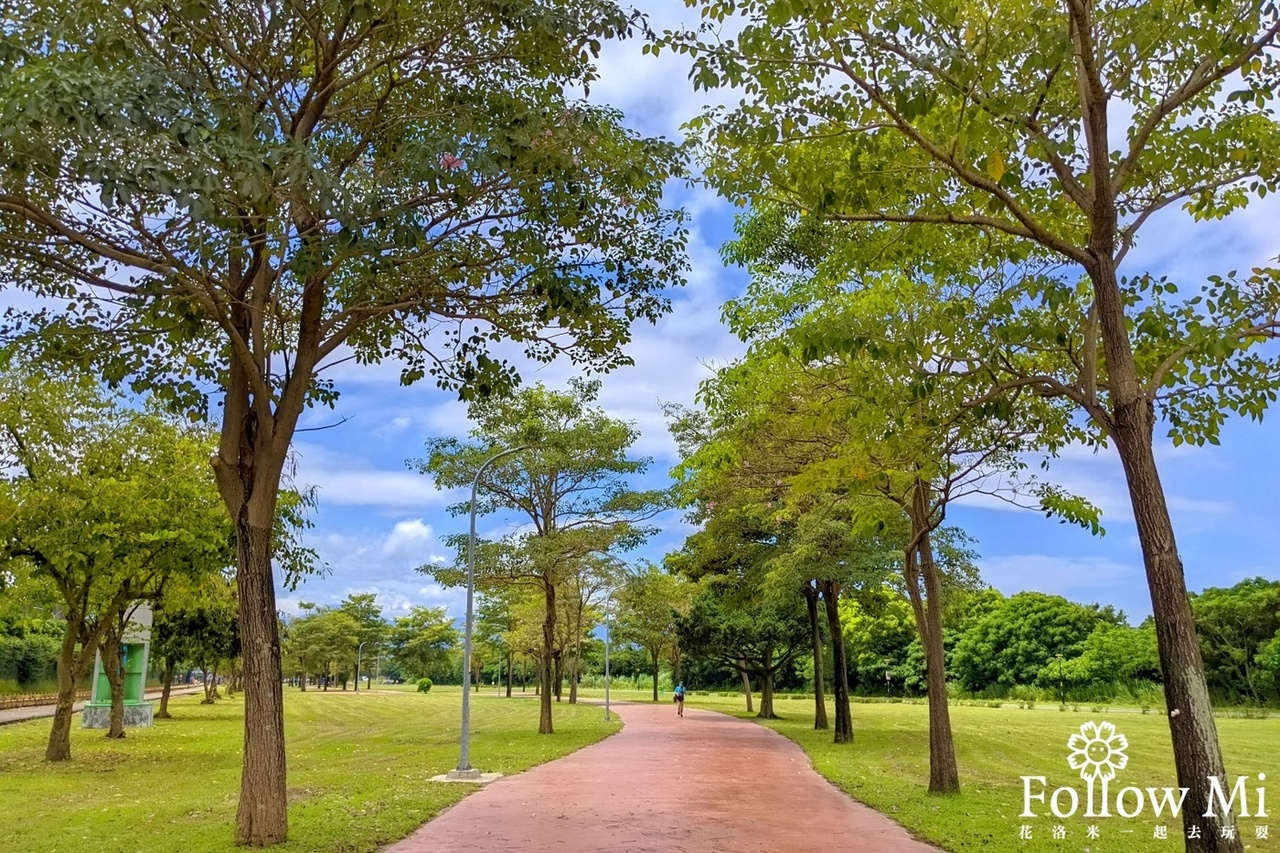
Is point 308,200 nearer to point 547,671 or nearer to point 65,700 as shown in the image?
point 65,700

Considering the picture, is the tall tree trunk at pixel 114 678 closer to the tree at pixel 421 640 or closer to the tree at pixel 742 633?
the tree at pixel 742 633

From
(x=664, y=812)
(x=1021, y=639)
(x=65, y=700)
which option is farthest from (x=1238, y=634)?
(x=65, y=700)

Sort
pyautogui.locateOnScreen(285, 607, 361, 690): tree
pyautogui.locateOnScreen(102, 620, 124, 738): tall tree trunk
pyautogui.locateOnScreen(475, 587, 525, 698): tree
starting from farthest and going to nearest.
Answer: pyautogui.locateOnScreen(285, 607, 361, 690): tree < pyautogui.locateOnScreen(475, 587, 525, 698): tree < pyautogui.locateOnScreen(102, 620, 124, 738): tall tree trunk

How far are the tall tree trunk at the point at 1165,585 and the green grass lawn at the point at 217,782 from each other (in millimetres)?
6760

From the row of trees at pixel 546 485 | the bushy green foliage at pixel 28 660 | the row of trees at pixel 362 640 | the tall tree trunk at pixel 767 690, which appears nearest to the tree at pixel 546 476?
the row of trees at pixel 546 485

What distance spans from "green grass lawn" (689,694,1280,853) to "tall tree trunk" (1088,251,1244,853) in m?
3.56

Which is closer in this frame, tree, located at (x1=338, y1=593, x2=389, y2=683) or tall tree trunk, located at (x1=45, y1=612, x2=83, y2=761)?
tall tree trunk, located at (x1=45, y1=612, x2=83, y2=761)

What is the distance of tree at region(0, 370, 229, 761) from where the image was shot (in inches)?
612

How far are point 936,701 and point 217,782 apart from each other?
1095 cm

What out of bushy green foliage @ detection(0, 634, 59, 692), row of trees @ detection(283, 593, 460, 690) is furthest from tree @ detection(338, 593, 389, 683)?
bushy green foliage @ detection(0, 634, 59, 692)

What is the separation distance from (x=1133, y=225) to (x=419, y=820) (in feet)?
29.6

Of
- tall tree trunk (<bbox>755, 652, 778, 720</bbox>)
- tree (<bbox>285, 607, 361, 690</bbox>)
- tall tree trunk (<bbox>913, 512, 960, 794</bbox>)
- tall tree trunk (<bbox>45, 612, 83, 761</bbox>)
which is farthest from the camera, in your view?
tree (<bbox>285, 607, 361, 690</bbox>)

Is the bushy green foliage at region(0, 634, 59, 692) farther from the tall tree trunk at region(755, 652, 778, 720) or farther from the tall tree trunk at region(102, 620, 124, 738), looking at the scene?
the tall tree trunk at region(755, 652, 778, 720)

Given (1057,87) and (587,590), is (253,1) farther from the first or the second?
(587,590)
